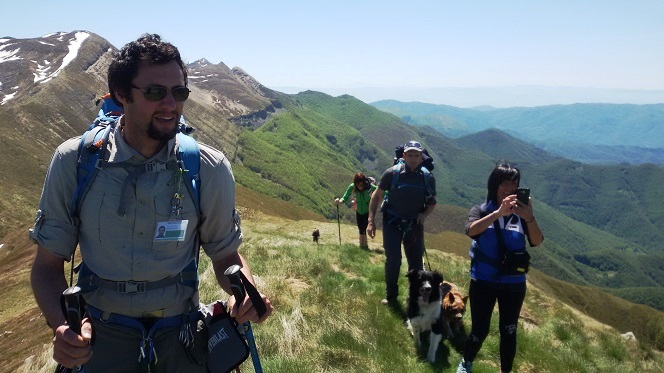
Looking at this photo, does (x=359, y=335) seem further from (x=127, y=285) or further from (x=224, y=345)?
(x=127, y=285)

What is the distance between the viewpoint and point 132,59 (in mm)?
2873

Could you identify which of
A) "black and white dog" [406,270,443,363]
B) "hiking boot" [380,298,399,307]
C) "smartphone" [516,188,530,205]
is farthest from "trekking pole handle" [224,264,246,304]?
"hiking boot" [380,298,399,307]

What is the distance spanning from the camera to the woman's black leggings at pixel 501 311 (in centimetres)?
611

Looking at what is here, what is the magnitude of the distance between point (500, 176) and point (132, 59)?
5.18 m

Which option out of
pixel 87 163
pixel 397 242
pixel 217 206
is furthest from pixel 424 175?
pixel 87 163

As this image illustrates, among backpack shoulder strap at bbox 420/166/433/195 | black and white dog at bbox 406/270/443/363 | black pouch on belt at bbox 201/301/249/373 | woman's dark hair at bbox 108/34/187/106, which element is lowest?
black and white dog at bbox 406/270/443/363

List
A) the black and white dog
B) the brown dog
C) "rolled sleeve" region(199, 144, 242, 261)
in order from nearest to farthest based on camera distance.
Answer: "rolled sleeve" region(199, 144, 242, 261), the black and white dog, the brown dog

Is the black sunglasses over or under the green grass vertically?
over

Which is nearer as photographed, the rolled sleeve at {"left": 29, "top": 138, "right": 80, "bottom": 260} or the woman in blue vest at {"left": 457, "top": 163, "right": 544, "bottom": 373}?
the rolled sleeve at {"left": 29, "top": 138, "right": 80, "bottom": 260}

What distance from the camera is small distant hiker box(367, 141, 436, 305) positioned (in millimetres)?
8781

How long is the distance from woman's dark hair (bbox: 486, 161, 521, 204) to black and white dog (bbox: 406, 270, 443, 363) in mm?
2041

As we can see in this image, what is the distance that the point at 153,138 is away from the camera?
2842mm

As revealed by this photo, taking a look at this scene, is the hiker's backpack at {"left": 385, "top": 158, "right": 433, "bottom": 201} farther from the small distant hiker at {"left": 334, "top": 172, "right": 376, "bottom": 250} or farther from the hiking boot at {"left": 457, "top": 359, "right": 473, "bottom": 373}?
the small distant hiker at {"left": 334, "top": 172, "right": 376, "bottom": 250}

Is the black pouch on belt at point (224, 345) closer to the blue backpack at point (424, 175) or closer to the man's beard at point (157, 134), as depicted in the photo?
the man's beard at point (157, 134)
